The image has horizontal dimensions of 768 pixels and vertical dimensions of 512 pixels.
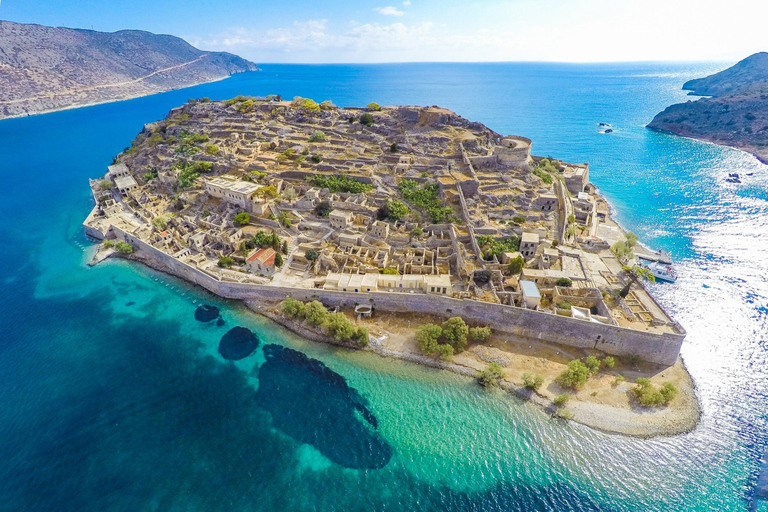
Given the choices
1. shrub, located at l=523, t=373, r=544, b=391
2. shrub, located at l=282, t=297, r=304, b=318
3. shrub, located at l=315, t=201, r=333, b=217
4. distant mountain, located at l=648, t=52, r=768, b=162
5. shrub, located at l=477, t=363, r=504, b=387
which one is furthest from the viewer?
distant mountain, located at l=648, t=52, r=768, b=162

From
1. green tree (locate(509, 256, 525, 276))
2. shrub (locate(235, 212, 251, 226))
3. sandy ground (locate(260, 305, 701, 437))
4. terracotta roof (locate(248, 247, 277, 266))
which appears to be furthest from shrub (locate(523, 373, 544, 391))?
shrub (locate(235, 212, 251, 226))

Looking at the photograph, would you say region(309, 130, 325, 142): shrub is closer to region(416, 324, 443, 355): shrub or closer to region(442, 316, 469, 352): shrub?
region(416, 324, 443, 355): shrub

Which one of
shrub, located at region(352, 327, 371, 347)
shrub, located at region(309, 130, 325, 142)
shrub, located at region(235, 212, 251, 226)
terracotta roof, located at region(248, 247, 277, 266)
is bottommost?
shrub, located at region(352, 327, 371, 347)

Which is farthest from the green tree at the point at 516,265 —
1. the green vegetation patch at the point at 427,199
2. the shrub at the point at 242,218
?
the shrub at the point at 242,218

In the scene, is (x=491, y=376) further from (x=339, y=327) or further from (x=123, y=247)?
(x=123, y=247)

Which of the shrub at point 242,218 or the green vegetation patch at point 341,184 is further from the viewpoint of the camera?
the green vegetation patch at point 341,184

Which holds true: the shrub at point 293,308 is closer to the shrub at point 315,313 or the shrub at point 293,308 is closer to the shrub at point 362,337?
the shrub at point 315,313
